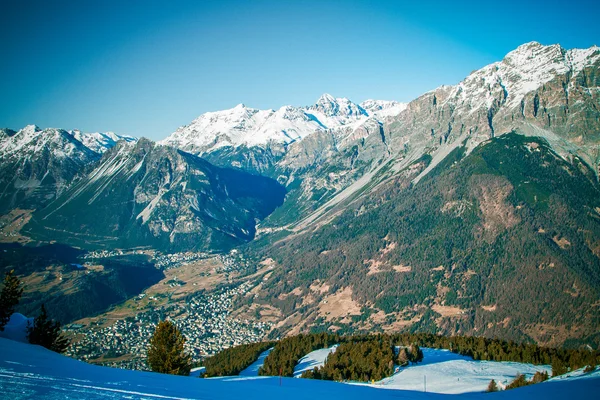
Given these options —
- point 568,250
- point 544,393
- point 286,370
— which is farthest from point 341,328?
point 544,393

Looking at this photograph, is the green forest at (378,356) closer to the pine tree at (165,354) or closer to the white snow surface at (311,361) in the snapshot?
the white snow surface at (311,361)

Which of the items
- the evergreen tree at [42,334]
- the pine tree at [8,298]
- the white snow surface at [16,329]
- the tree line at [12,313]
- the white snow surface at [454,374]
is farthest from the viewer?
the evergreen tree at [42,334]

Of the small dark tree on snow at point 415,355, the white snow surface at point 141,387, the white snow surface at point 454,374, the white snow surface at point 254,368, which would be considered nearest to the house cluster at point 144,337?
the white snow surface at point 254,368

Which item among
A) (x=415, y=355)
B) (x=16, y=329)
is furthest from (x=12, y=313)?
(x=415, y=355)

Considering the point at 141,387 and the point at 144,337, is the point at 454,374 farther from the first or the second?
the point at 144,337

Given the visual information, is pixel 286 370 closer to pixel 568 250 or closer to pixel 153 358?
pixel 153 358

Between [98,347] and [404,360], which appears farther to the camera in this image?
[98,347]
